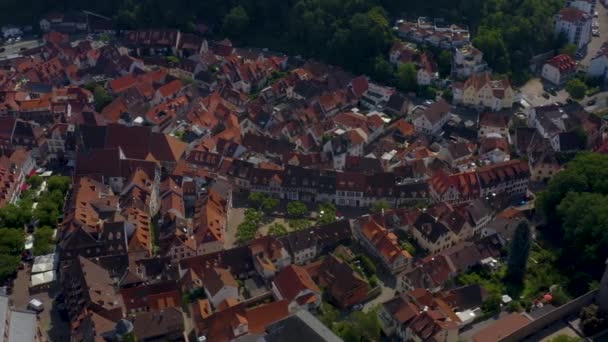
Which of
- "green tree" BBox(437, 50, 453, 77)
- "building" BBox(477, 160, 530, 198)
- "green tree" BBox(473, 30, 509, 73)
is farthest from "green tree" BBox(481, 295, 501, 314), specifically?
"green tree" BBox(473, 30, 509, 73)

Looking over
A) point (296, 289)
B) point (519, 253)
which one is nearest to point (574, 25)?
point (519, 253)

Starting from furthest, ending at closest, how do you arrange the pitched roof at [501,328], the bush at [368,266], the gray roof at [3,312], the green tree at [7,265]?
1. the bush at [368,266]
2. the green tree at [7,265]
3. the pitched roof at [501,328]
4. the gray roof at [3,312]

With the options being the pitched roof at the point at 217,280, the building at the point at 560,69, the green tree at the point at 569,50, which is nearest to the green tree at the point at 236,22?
the building at the point at 560,69

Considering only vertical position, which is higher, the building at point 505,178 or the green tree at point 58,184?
the building at point 505,178

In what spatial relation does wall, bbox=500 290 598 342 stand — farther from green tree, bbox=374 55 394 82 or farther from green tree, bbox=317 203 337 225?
green tree, bbox=374 55 394 82

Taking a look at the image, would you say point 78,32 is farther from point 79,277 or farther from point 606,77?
point 606,77

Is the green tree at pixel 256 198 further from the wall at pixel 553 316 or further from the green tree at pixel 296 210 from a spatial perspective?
the wall at pixel 553 316
